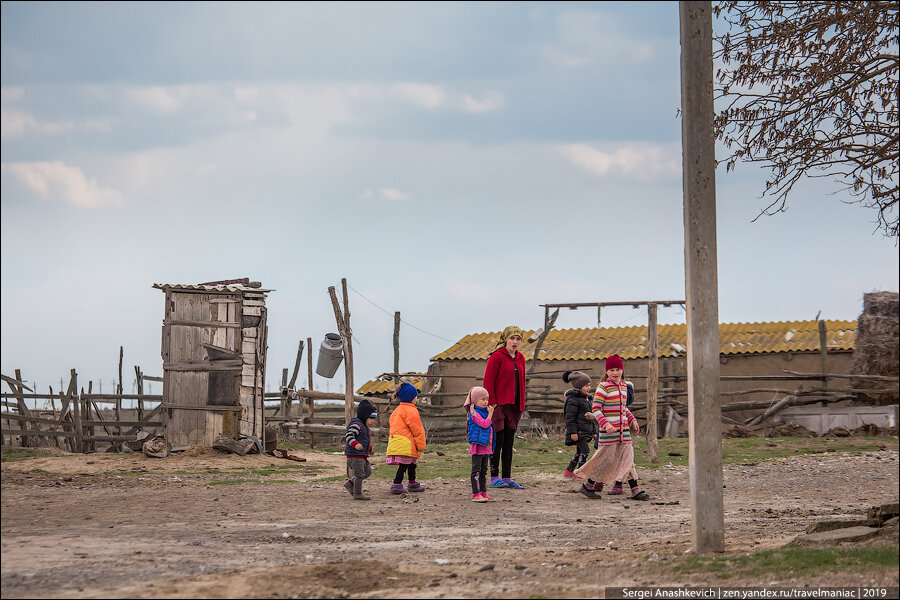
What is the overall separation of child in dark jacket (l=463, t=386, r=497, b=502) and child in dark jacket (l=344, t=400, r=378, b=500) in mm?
1092

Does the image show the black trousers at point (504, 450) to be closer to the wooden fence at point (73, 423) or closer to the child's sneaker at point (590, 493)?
the child's sneaker at point (590, 493)

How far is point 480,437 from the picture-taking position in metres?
9.56

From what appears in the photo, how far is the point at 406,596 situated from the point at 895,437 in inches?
616

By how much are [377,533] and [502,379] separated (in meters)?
3.29

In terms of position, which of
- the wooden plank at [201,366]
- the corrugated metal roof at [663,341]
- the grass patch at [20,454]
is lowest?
the grass patch at [20,454]

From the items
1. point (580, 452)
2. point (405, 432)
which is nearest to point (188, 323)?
point (405, 432)

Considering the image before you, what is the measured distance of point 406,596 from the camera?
15.7 ft

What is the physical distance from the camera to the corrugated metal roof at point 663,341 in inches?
863

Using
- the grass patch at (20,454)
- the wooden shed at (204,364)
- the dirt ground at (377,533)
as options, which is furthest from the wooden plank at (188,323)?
the dirt ground at (377,533)

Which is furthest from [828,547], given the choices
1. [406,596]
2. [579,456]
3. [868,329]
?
[868,329]

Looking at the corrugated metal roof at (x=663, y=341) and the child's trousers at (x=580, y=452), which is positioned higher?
the corrugated metal roof at (x=663, y=341)

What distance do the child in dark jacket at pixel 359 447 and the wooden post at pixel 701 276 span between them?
14.5 ft

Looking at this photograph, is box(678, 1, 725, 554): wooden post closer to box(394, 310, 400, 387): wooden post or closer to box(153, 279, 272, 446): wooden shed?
box(153, 279, 272, 446): wooden shed

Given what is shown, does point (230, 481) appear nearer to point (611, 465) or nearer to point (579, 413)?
point (579, 413)
